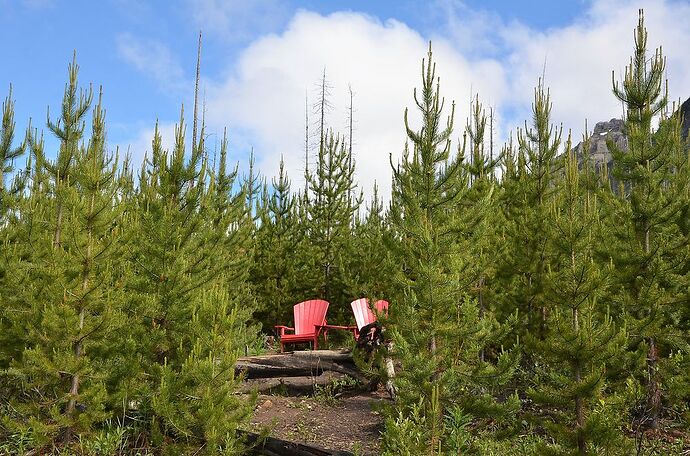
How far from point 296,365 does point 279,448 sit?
3.39 m

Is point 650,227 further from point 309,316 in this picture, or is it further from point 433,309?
point 309,316

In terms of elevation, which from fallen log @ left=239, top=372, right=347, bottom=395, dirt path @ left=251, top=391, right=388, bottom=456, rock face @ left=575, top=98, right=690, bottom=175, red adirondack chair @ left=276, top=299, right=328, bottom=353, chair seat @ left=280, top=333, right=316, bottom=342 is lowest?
dirt path @ left=251, top=391, right=388, bottom=456

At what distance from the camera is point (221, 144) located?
47.2ft

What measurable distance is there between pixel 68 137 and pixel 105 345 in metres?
4.36

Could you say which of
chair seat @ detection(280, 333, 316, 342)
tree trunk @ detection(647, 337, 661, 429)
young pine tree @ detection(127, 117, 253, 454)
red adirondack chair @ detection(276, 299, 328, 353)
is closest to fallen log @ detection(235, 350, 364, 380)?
chair seat @ detection(280, 333, 316, 342)

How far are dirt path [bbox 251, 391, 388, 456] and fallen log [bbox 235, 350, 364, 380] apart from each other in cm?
47

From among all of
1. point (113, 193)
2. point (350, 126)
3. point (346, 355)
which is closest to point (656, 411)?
point (346, 355)

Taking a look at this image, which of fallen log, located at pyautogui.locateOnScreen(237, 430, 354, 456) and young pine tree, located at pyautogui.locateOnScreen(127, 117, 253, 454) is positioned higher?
young pine tree, located at pyautogui.locateOnScreen(127, 117, 253, 454)

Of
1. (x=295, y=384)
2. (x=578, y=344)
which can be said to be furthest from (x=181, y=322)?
(x=578, y=344)

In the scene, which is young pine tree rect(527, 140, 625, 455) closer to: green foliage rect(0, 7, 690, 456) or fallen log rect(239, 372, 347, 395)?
green foliage rect(0, 7, 690, 456)

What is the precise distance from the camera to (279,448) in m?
6.32

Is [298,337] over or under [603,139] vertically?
under

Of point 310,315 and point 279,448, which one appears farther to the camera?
point 310,315

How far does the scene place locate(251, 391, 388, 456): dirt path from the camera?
7168 mm
